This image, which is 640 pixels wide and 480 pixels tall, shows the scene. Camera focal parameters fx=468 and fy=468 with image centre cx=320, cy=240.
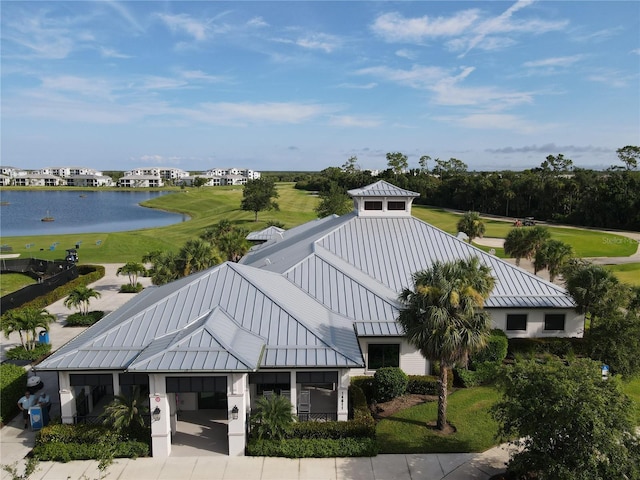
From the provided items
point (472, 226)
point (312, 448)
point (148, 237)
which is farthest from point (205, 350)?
point (148, 237)

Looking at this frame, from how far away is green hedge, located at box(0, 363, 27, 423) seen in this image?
20.7m

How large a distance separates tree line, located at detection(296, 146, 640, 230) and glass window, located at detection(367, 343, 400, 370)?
54.9 meters

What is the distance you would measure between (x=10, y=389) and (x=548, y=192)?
104863mm

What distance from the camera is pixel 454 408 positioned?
69.6 feet

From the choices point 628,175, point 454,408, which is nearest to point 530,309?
point 454,408

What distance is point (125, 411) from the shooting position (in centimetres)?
1783

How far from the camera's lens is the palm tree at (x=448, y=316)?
17312mm

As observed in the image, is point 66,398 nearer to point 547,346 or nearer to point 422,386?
point 422,386

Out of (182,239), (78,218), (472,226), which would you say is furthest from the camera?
(78,218)

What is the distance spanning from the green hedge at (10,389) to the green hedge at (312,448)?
1158cm

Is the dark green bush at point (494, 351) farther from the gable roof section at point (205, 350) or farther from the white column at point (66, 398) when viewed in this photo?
the white column at point (66, 398)

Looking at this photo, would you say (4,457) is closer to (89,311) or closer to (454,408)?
(454,408)

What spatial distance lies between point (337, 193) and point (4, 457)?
65356 millimetres

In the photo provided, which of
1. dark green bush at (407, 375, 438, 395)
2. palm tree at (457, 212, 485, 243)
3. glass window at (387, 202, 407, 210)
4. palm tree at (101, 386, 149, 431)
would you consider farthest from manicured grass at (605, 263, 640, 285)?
palm tree at (101, 386, 149, 431)
